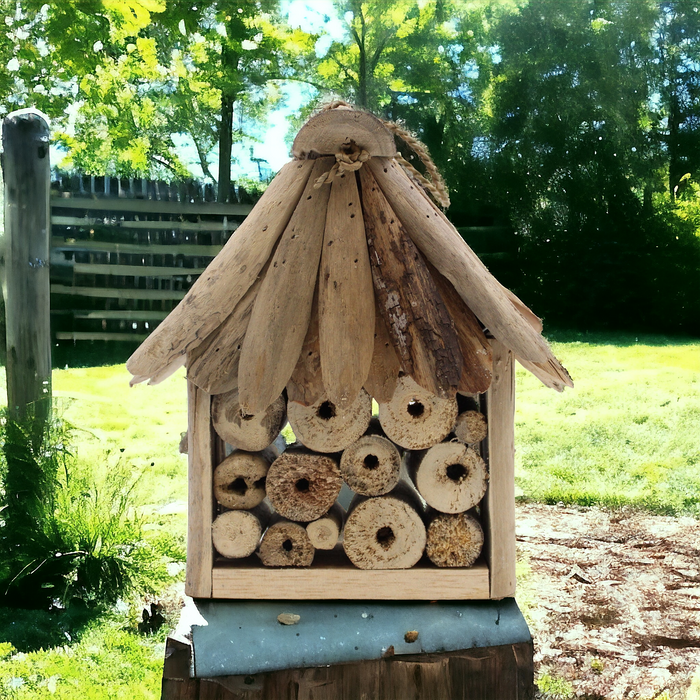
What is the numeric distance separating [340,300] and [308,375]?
0.69 ft

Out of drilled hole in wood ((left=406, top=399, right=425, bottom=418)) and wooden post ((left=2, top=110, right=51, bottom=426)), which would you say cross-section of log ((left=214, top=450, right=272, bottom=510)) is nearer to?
drilled hole in wood ((left=406, top=399, right=425, bottom=418))

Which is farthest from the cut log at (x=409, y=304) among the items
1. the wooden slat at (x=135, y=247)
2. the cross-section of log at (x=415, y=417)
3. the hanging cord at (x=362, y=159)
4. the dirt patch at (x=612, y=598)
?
the wooden slat at (x=135, y=247)

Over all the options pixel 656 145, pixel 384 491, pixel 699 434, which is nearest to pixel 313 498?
pixel 384 491

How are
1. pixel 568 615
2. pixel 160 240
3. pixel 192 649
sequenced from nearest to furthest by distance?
pixel 192 649, pixel 568 615, pixel 160 240

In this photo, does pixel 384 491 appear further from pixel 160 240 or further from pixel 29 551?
pixel 160 240

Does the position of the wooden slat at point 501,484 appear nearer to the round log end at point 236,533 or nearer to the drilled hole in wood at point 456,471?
the drilled hole in wood at point 456,471

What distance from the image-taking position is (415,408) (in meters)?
2.05

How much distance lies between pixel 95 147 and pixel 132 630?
9.21 metres

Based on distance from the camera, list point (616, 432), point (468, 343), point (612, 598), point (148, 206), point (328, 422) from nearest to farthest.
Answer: point (468, 343) < point (328, 422) < point (612, 598) < point (616, 432) < point (148, 206)

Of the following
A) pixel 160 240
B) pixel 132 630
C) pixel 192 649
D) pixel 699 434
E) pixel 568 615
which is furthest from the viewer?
pixel 160 240

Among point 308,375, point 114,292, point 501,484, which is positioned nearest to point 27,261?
point 308,375

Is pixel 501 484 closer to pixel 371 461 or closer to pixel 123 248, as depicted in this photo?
pixel 371 461

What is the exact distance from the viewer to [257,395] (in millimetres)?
1810

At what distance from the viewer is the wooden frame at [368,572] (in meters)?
2.08
